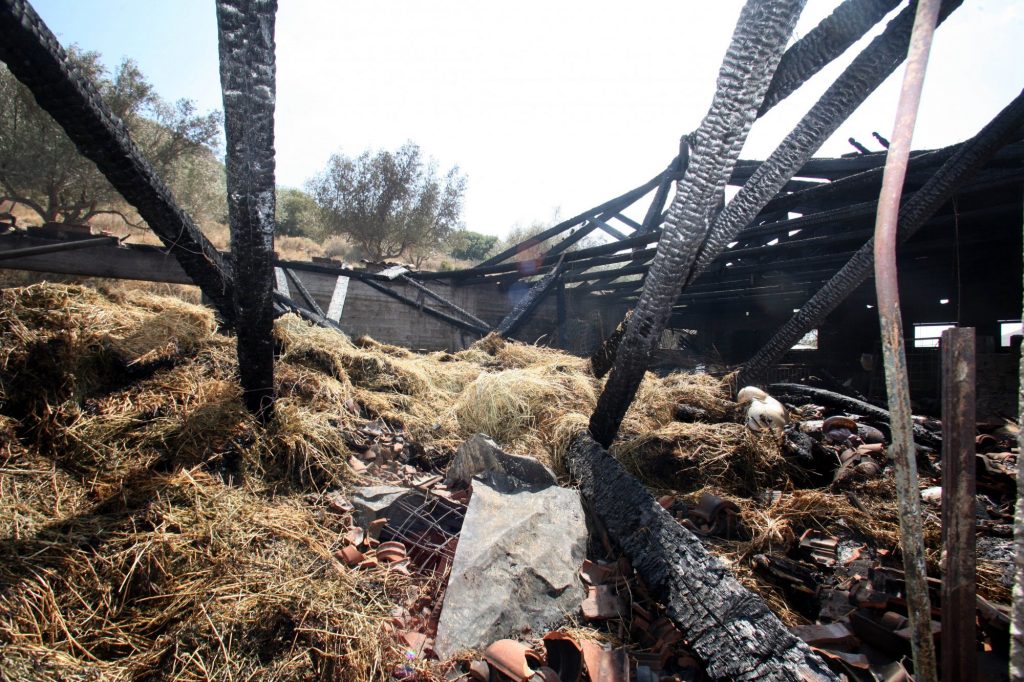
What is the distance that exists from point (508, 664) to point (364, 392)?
3.11 metres

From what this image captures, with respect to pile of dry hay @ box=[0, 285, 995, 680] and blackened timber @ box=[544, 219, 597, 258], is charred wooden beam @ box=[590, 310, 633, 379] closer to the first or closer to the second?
pile of dry hay @ box=[0, 285, 995, 680]

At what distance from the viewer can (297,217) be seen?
28.5 meters

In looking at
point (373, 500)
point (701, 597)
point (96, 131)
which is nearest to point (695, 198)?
point (701, 597)

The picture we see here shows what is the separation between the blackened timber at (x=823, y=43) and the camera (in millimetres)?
2709

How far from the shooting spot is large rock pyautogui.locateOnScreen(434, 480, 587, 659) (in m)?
2.21

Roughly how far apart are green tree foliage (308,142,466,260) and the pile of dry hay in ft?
63.4

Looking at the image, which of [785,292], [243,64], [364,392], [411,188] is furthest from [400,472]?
[411,188]

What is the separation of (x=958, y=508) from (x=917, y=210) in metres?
4.29

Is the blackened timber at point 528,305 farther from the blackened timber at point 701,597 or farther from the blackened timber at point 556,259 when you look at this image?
the blackened timber at point 701,597

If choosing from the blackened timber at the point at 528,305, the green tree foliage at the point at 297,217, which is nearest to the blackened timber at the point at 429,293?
the blackened timber at the point at 528,305

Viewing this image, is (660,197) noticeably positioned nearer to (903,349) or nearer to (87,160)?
(903,349)

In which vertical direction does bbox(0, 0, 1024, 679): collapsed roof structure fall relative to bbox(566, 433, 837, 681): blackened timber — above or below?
above

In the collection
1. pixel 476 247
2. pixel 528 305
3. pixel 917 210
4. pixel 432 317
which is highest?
pixel 476 247

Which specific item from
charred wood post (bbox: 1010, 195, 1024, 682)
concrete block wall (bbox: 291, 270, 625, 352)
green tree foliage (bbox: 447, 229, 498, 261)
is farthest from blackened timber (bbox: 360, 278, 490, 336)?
green tree foliage (bbox: 447, 229, 498, 261)
